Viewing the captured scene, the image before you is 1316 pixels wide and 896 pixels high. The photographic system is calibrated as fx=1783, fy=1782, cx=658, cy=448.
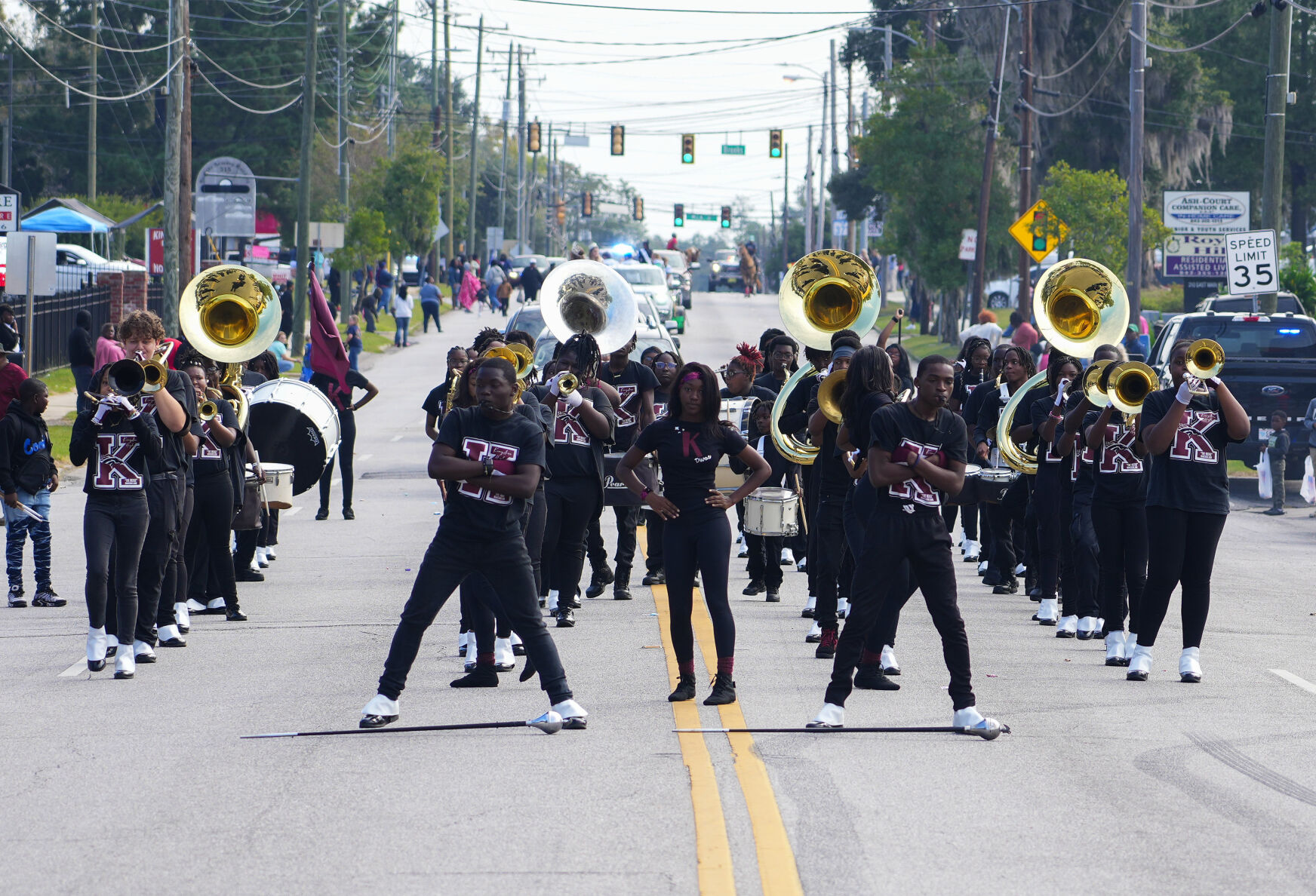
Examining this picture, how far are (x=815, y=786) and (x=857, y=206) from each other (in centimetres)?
5108

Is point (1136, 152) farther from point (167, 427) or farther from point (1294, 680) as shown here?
point (167, 427)

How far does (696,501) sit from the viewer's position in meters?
8.72

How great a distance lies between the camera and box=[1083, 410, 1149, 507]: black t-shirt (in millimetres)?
10297

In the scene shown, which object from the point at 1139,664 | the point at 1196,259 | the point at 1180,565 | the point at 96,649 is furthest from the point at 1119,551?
the point at 1196,259

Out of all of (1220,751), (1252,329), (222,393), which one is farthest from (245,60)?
(1220,751)

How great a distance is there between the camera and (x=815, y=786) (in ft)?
23.9

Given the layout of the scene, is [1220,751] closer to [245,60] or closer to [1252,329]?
[1252,329]

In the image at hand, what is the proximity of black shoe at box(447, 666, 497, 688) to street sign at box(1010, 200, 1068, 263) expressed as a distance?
24315 millimetres

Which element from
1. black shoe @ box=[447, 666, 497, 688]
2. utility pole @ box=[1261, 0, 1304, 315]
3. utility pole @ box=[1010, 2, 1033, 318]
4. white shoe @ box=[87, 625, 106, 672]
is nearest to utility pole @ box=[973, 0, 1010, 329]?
utility pole @ box=[1010, 2, 1033, 318]

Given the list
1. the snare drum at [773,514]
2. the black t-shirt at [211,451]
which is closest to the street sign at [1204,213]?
the snare drum at [773,514]

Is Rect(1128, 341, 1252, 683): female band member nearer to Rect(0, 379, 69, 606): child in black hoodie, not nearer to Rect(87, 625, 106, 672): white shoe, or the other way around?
Rect(87, 625, 106, 672): white shoe

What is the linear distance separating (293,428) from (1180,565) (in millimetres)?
7735

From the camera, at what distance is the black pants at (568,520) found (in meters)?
10.9

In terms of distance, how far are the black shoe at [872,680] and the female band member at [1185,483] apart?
150 centimetres
